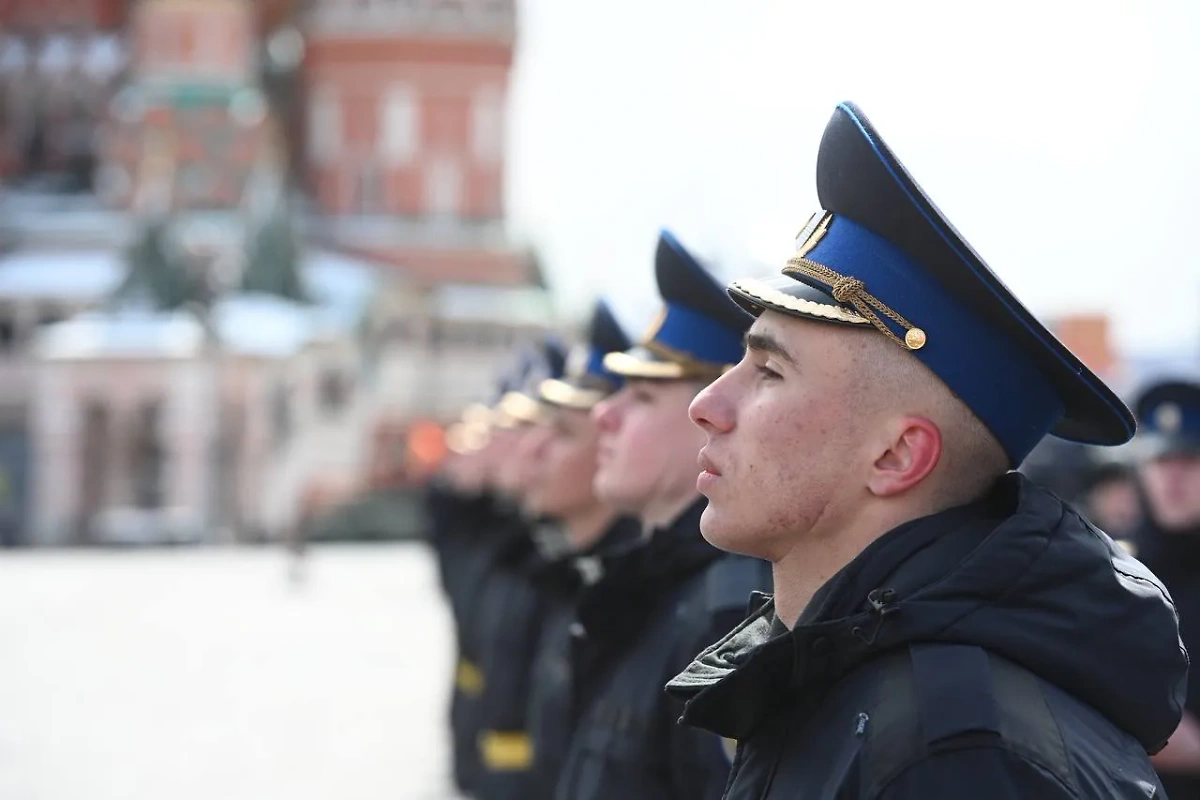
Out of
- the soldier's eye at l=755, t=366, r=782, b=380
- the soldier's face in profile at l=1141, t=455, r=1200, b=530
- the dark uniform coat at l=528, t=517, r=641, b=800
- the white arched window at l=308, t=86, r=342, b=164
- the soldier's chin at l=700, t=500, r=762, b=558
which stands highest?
the soldier's eye at l=755, t=366, r=782, b=380

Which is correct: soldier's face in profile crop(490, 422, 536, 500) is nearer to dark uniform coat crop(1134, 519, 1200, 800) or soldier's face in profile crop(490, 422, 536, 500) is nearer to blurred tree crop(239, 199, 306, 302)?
dark uniform coat crop(1134, 519, 1200, 800)

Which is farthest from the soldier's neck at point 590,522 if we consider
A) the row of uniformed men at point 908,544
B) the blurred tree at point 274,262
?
the blurred tree at point 274,262

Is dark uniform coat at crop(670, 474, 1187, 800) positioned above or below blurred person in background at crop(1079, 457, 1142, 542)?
above

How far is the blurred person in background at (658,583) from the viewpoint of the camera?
3531 mm

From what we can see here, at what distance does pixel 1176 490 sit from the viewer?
Result: 195 inches

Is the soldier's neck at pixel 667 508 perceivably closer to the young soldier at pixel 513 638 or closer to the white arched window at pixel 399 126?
the young soldier at pixel 513 638

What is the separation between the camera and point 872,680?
192 centimetres

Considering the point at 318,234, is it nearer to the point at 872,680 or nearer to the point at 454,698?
the point at 454,698

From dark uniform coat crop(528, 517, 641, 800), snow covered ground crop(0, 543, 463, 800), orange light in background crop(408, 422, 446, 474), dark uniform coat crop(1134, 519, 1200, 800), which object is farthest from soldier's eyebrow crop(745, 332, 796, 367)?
orange light in background crop(408, 422, 446, 474)

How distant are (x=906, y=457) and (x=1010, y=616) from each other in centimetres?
28

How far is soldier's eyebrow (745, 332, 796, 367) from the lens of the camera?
2137mm

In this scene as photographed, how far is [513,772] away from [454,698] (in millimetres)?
2668

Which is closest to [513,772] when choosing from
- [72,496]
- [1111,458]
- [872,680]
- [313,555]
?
[872,680]

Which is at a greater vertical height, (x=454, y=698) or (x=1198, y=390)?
(x=1198, y=390)
